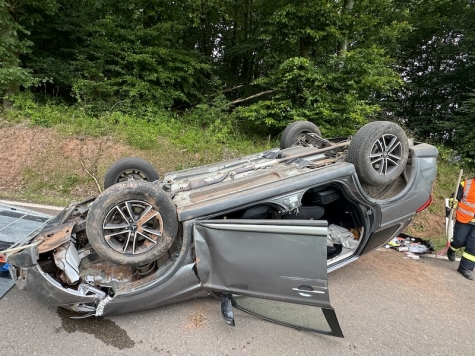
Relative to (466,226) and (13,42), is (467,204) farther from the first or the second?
(13,42)

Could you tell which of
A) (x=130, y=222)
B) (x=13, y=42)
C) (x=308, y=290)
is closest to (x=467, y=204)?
(x=308, y=290)

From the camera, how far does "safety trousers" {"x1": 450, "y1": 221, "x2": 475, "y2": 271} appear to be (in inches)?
139

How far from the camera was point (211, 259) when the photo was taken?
2.24 metres

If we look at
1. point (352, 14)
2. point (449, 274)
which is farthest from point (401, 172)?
point (352, 14)

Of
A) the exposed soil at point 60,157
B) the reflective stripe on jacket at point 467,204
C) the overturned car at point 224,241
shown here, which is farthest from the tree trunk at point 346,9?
the overturned car at point 224,241

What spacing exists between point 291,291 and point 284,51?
27.1 ft

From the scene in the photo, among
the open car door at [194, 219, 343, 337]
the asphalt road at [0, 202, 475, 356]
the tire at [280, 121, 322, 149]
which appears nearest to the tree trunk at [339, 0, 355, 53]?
the tire at [280, 121, 322, 149]

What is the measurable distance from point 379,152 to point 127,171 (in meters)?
3.06

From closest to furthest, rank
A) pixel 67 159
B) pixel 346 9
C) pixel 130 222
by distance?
pixel 130 222, pixel 67 159, pixel 346 9

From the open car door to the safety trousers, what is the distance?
2.41 m

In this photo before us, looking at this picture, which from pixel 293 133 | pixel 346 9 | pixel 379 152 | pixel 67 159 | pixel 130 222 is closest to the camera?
pixel 130 222

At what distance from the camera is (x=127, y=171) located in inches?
153

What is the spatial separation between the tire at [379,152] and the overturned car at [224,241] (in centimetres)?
1

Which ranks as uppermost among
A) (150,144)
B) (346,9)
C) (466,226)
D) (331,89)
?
(346,9)
